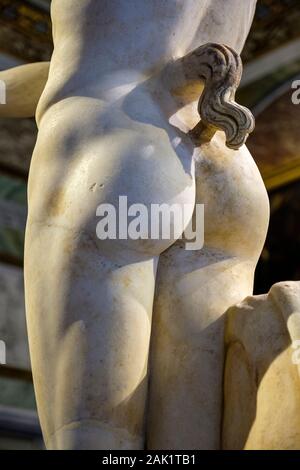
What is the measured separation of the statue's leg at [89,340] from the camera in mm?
1836

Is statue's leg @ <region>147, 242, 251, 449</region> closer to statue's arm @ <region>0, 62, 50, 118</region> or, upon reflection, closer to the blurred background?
statue's arm @ <region>0, 62, 50, 118</region>

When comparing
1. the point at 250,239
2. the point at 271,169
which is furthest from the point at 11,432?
the point at 250,239

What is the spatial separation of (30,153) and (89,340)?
5889mm

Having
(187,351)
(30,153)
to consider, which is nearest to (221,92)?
(187,351)

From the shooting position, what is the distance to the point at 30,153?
7.62m

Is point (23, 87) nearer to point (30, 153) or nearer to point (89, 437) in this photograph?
point (89, 437)

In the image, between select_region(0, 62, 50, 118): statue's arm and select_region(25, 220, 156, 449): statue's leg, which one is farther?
select_region(0, 62, 50, 118): statue's arm

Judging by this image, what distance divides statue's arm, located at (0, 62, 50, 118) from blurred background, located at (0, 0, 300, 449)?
4.58 metres

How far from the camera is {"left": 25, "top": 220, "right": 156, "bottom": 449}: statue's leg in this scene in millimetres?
1836

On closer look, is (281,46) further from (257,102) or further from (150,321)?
(150,321)

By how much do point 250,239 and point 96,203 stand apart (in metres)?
0.37

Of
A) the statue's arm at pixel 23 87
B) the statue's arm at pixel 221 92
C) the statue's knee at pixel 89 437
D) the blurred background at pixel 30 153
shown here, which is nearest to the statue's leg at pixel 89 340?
the statue's knee at pixel 89 437

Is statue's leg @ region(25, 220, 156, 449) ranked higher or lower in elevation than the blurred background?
higher

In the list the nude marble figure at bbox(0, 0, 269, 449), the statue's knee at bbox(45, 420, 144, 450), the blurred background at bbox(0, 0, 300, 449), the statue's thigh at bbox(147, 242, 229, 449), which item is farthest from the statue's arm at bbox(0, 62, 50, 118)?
the blurred background at bbox(0, 0, 300, 449)
